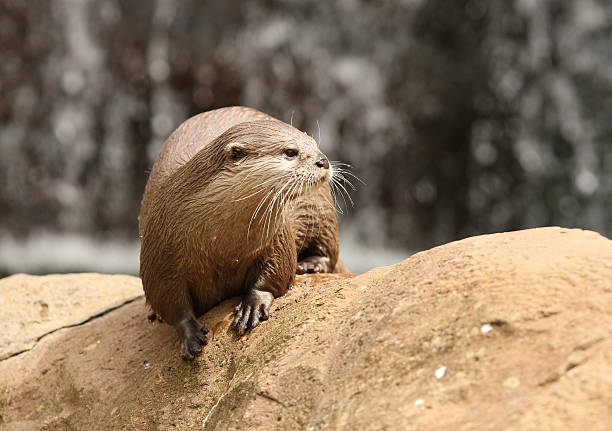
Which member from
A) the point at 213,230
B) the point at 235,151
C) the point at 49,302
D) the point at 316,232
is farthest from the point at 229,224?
the point at 49,302

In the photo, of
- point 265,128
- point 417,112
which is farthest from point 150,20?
point 265,128

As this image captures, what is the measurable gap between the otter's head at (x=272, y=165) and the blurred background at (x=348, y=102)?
198 inches

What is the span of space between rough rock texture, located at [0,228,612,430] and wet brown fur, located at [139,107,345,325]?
0.11m

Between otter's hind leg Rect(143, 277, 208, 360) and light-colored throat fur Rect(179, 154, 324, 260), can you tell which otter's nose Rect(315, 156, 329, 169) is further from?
otter's hind leg Rect(143, 277, 208, 360)

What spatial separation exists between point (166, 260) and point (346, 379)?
93 cm

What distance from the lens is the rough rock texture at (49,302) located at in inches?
126

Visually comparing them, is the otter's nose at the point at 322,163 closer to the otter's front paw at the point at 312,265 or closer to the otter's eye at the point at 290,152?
the otter's eye at the point at 290,152

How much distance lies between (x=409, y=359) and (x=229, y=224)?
0.88 m

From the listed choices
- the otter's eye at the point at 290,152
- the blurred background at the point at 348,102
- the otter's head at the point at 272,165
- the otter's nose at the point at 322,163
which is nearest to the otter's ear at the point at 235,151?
the otter's head at the point at 272,165

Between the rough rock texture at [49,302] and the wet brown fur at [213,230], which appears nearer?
the wet brown fur at [213,230]

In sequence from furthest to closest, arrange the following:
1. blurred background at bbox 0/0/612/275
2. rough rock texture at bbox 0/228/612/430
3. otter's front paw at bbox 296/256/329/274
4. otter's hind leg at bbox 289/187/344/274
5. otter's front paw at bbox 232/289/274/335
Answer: blurred background at bbox 0/0/612/275 → otter's front paw at bbox 296/256/329/274 → otter's hind leg at bbox 289/187/344/274 → otter's front paw at bbox 232/289/274/335 → rough rock texture at bbox 0/228/612/430

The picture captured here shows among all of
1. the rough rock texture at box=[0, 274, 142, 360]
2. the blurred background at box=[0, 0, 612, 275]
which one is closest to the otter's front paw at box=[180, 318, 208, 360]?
the rough rock texture at box=[0, 274, 142, 360]

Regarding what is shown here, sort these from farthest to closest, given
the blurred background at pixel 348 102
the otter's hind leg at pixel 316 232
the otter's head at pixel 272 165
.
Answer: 1. the blurred background at pixel 348 102
2. the otter's hind leg at pixel 316 232
3. the otter's head at pixel 272 165

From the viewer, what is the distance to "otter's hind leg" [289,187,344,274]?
9.92 feet
